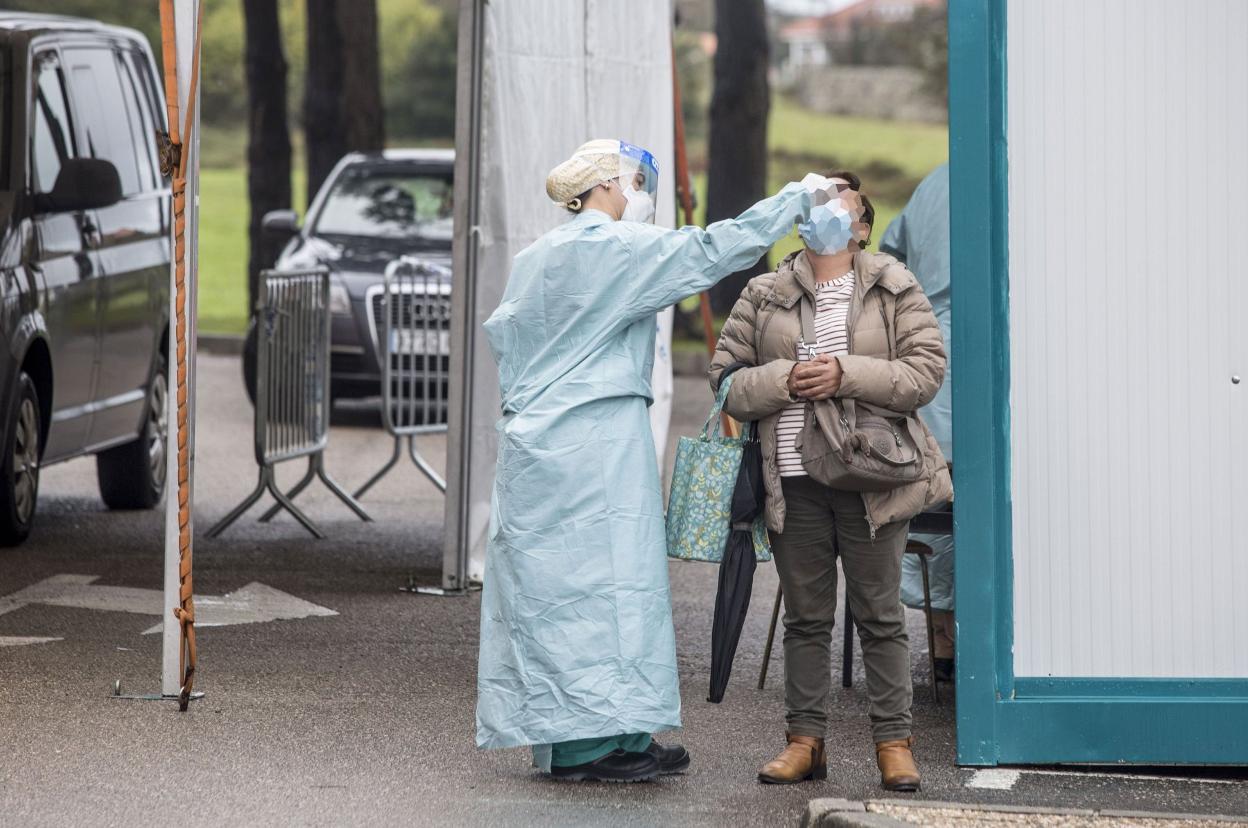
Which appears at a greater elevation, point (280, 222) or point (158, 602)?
point (280, 222)

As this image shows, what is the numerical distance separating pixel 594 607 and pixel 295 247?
961 cm

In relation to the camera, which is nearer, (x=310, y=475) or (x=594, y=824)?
(x=594, y=824)

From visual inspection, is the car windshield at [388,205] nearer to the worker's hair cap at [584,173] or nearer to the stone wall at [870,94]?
the worker's hair cap at [584,173]

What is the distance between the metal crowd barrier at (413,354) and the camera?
10.6 metres

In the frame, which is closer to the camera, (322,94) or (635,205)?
(635,205)

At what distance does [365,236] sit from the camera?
14625 millimetres

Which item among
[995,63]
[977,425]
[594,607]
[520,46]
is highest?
[520,46]

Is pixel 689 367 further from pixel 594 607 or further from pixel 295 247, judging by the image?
pixel 594 607

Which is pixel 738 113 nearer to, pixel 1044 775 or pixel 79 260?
pixel 79 260

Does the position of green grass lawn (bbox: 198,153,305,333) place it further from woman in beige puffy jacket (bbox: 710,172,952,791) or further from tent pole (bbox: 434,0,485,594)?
woman in beige puffy jacket (bbox: 710,172,952,791)

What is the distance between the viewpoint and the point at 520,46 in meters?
8.23

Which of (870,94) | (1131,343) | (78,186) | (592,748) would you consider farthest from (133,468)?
(870,94)

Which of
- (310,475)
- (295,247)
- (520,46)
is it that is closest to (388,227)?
(295,247)

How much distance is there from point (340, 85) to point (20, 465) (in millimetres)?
11145
